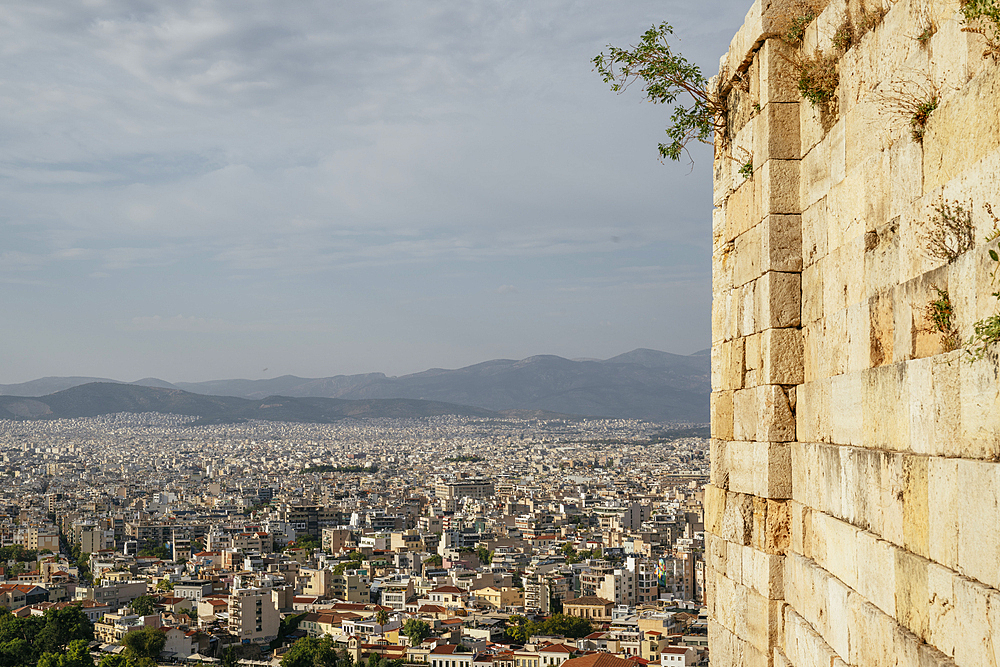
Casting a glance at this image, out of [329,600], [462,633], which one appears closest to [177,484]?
[329,600]

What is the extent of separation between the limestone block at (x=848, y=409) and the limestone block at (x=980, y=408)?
20.5 inches

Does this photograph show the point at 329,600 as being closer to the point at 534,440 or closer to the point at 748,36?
the point at 748,36

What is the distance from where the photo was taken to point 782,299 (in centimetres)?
314

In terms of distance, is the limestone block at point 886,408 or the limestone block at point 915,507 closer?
the limestone block at point 915,507

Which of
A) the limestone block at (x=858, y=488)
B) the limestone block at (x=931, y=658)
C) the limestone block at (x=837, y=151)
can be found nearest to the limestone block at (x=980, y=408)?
the limestone block at (x=931, y=658)

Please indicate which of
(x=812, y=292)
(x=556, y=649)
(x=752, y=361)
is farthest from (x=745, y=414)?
(x=556, y=649)

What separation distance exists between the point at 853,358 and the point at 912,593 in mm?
689

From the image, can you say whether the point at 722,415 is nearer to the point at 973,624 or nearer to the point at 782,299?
the point at 782,299

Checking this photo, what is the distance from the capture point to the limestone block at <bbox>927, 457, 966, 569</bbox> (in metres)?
1.92

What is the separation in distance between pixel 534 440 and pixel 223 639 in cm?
11477

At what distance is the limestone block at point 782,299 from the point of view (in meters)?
3.12

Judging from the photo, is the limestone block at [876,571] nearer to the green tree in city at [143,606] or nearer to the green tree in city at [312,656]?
the green tree in city at [312,656]

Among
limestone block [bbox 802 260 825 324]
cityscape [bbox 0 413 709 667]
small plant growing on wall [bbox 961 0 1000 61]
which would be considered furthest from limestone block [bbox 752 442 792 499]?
cityscape [bbox 0 413 709 667]

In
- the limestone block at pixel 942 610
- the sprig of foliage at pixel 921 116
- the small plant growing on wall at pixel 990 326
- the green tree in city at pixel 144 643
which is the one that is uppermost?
the sprig of foliage at pixel 921 116
